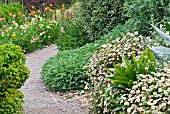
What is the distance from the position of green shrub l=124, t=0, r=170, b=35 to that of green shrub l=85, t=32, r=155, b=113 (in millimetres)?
287

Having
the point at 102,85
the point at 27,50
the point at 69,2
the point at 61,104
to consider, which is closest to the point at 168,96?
the point at 102,85

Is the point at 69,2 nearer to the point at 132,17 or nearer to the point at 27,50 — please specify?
the point at 27,50

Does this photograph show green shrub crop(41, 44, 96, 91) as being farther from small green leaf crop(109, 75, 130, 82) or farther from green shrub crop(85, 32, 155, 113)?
small green leaf crop(109, 75, 130, 82)

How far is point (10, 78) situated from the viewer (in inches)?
183

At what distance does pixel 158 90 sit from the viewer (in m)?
3.86

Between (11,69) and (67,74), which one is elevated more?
(11,69)

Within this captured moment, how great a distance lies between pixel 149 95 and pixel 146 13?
109 inches

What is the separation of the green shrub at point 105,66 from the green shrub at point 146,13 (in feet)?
0.94

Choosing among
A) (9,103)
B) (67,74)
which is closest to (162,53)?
(9,103)

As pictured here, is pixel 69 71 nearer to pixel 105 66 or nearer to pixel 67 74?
pixel 67 74

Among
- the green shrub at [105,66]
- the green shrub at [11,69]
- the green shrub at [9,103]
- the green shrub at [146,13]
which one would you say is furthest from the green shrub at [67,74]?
the green shrub at [9,103]

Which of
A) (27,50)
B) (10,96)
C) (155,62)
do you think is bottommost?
(27,50)

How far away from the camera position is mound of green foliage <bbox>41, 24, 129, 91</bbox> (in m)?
6.31

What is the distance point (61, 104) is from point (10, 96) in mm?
1211
